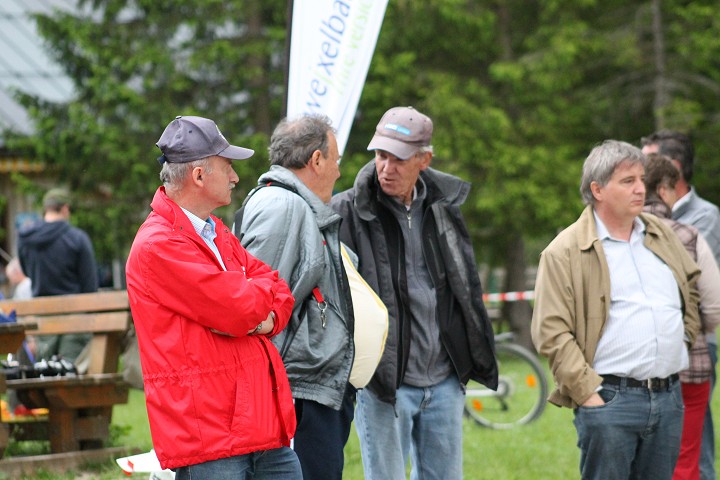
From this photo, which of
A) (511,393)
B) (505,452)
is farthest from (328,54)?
(511,393)

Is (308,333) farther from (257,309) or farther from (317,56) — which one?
(317,56)

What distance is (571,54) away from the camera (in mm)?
18375

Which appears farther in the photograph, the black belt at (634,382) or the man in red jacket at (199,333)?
the black belt at (634,382)

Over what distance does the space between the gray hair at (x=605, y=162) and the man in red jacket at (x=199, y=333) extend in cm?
179

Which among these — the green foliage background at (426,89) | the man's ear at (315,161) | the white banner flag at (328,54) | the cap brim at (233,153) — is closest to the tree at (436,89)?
the green foliage background at (426,89)

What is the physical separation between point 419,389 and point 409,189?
0.95 meters

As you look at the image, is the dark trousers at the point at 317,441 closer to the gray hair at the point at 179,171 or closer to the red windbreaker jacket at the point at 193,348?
the red windbreaker jacket at the point at 193,348

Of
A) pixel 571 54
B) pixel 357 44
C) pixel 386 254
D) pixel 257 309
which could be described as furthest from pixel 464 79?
pixel 257 309

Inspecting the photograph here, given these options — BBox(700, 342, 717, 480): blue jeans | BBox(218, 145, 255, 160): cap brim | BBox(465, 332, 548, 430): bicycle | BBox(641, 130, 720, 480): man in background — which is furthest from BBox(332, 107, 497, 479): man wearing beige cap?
BBox(465, 332, 548, 430): bicycle

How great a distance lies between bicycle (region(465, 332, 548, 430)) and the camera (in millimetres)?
10305

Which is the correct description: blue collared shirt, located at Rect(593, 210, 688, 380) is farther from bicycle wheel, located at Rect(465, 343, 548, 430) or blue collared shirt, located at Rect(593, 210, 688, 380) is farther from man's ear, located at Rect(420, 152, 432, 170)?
bicycle wheel, located at Rect(465, 343, 548, 430)

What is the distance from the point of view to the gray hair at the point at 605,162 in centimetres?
495

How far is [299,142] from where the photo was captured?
15.1 feet

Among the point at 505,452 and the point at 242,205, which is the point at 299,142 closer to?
the point at 242,205
